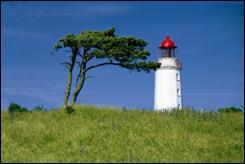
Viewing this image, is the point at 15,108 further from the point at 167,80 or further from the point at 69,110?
the point at 167,80

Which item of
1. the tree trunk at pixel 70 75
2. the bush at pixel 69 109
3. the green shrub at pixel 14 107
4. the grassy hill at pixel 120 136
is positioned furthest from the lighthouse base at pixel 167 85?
the green shrub at pixel 14 107

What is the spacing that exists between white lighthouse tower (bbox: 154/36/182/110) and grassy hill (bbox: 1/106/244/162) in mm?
22415

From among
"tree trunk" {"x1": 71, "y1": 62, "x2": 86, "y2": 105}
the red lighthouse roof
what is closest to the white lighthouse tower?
the red lighthouse roof

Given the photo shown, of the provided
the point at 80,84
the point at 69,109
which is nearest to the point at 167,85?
the point at 80,84

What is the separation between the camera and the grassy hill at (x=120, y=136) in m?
20.7

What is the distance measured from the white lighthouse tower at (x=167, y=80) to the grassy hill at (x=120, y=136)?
73.5 feet

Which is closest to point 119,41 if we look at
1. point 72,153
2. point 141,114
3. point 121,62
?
point 121,62

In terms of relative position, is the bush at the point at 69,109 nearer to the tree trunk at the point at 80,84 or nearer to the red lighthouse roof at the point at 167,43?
the tree trunk at the point at 80,84

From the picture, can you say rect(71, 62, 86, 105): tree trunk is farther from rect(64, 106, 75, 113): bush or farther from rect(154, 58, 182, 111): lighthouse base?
rect(154, 58, 182, 111): lighthouse base

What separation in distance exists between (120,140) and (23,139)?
356 cm

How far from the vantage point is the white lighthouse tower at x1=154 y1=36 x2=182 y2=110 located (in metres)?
50.0

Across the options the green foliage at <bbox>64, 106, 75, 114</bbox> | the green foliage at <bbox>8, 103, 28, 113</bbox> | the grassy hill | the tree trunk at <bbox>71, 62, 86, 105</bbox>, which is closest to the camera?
the grassy hill

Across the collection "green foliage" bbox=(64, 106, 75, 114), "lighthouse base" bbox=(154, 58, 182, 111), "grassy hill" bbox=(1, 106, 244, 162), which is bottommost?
"grassy hill" bbox=(1, 106, 244, 162)

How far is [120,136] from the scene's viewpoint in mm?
23219
